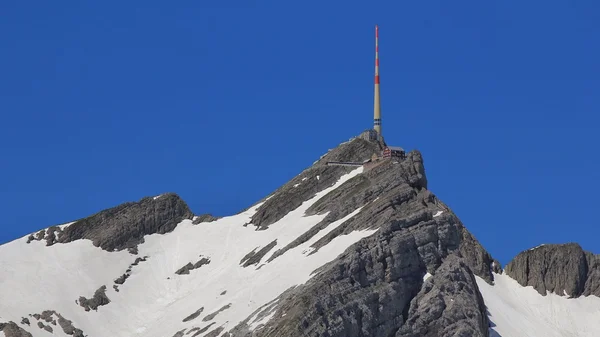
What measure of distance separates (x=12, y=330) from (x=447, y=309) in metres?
56.1

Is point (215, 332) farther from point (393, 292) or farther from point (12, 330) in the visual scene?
point (12, 330)

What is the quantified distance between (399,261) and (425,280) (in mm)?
3768

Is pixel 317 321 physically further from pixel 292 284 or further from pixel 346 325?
pixel 292 284

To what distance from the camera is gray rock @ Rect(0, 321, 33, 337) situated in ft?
646

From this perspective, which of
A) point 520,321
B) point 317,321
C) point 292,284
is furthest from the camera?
point 520,321

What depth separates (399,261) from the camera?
179m

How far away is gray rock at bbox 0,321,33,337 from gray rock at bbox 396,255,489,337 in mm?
50747

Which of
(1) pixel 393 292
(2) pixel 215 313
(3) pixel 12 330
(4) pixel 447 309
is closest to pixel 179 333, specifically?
(2) pixel 215 313

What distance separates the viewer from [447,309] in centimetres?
17588

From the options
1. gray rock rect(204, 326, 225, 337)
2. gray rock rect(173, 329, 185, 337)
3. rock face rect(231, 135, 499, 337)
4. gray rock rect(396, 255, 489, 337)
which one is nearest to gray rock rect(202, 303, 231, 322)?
gray rock rect(173, 329, 185, 337)

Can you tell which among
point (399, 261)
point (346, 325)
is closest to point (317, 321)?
point (346, 325)

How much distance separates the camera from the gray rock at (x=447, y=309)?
571ft

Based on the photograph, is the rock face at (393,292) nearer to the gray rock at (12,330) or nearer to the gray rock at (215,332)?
the gray rock at (215,332)

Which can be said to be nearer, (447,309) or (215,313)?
(447,309)
